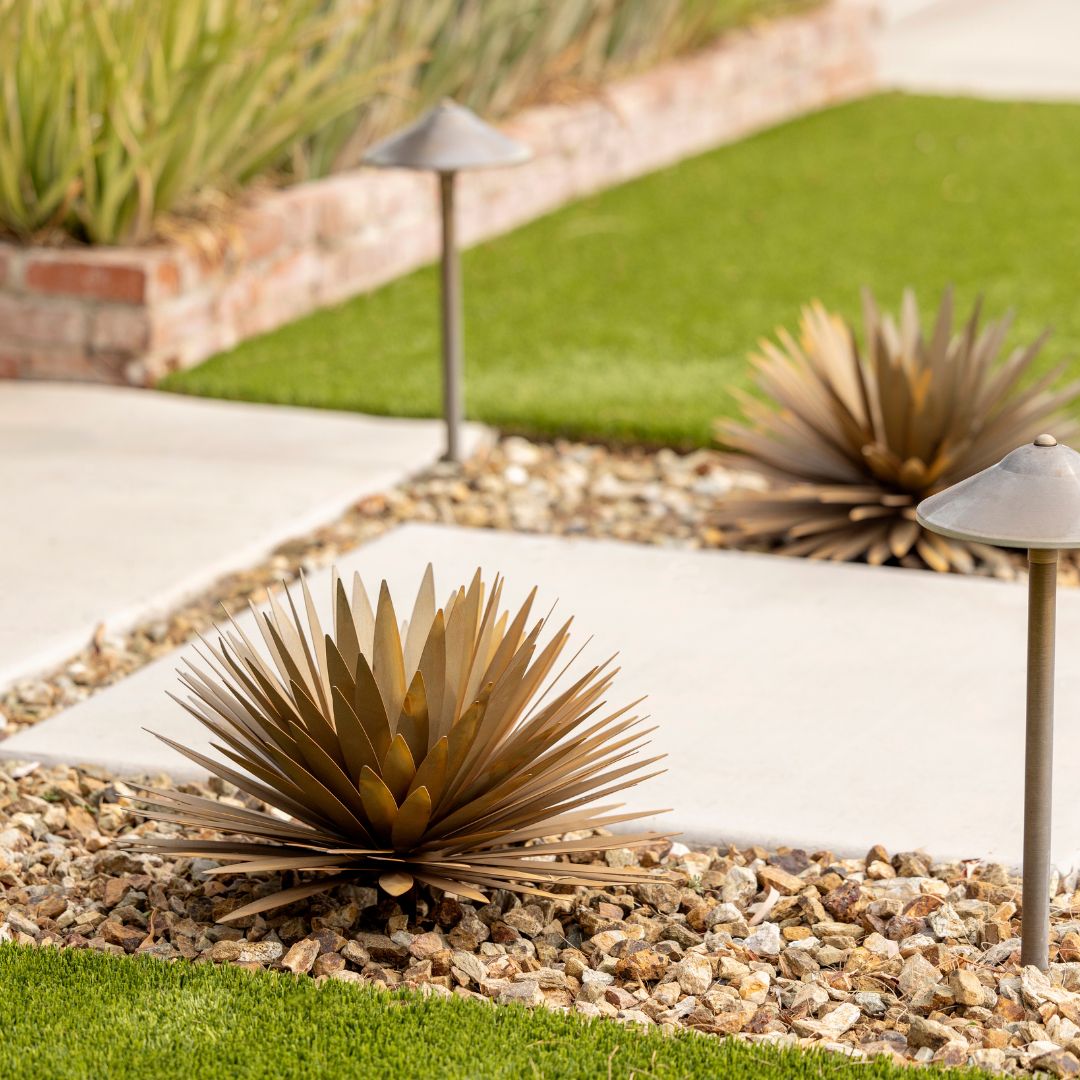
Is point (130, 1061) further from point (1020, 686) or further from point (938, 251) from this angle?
point (938, 251)

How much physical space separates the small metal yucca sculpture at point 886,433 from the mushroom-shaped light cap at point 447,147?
994 mm

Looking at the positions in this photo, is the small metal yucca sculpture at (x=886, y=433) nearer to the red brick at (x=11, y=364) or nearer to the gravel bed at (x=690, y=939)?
the gravel bed at (x=690, y=939)

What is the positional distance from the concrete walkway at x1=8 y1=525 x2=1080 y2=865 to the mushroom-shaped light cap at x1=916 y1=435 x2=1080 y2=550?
0.94 metres

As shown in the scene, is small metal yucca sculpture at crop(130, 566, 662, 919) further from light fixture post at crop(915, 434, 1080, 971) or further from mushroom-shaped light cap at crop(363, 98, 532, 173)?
mushroom-shaped light cap at crop(363, 98, 532, 173)

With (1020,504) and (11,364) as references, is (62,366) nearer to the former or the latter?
(11,364)

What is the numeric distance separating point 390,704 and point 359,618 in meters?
0.26

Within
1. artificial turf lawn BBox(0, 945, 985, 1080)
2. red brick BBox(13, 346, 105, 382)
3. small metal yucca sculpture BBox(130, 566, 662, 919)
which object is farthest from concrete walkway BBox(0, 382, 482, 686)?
artificial turf lawn BBox(0, 945, 985, 1080)

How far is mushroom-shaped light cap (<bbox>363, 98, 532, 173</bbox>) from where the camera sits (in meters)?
5.52

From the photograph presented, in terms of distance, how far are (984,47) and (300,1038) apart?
15757 millimetres

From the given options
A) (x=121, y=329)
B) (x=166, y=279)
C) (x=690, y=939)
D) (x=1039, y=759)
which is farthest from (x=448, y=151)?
(x=1039, y=759)

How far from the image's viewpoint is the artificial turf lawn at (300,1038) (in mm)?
2898

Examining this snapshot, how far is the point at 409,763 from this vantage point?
3236 millimetres

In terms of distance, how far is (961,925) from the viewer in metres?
3.37

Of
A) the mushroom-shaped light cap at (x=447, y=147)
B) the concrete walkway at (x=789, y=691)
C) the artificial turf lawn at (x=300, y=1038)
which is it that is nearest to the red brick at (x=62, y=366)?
the mushroom-shaped light cap at (x=447, y=147)
